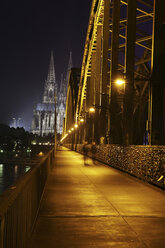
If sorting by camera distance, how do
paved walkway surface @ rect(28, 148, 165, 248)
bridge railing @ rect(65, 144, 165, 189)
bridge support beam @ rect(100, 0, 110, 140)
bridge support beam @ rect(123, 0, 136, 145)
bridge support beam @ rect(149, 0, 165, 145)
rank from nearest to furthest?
paved walkway surface @ rect(28, 148, 165, 248), bridge railing @ rect(65, 144, 165, 189), bridge support beam @ rect(149, 0, 165, 145), bridge support beam @ rect(123, 0, 136, 145), bridge support beam @ rect(100, 0, 110, 140)

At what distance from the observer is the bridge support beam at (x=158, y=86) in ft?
54.2

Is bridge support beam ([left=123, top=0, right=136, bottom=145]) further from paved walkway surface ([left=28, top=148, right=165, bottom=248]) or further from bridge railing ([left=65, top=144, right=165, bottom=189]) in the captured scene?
paved walkway surface ([left=28, top=148, right=165, bottom=248])

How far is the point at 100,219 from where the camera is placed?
23.7 feet

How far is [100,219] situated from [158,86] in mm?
10285

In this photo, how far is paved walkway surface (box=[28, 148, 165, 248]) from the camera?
563 cm

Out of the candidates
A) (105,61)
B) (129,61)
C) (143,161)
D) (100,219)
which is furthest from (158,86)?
(105,61)

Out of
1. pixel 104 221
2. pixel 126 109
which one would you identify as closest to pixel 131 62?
pixel 126 109

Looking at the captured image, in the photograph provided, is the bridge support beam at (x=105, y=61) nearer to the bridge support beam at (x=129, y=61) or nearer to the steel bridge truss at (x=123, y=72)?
the steel bridge truss at (x=123, y=72)

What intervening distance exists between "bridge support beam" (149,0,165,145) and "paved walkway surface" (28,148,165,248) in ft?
17.0

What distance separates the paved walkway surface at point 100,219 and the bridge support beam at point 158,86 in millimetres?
5192

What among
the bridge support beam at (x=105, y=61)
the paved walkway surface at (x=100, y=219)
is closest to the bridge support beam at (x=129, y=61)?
the bridge support beam at (x=105, y=61)

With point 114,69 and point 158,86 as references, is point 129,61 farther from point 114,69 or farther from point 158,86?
point 158,86

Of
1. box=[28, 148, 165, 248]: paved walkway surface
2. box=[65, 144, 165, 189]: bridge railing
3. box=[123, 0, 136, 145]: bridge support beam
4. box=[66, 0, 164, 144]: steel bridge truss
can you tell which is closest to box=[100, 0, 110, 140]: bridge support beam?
box=[66, 0, 164, 144]: steel bridge truss

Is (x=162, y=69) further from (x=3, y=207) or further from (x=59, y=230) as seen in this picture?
(x=3, y=207)
